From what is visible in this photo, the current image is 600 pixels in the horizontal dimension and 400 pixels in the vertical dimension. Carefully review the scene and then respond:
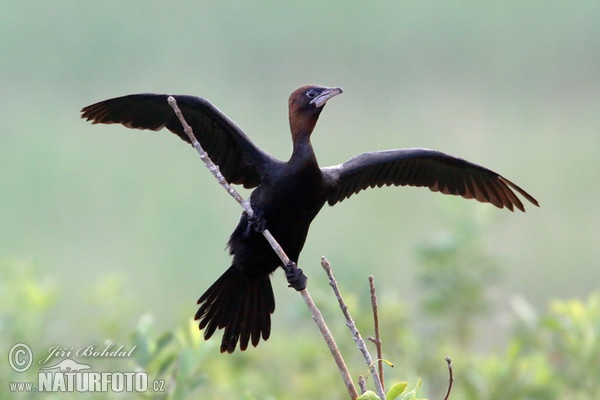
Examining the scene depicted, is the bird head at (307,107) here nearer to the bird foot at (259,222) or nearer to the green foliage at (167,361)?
the bird foot at (259,222)

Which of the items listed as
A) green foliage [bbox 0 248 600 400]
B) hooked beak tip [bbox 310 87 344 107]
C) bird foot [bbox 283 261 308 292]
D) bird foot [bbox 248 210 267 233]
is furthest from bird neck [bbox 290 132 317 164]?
green foliage [bbox 0 248 600 400]

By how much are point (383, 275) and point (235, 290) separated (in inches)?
250

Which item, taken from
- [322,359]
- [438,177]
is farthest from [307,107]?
[322,359]

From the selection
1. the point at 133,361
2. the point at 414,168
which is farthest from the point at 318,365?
the point at 133,361

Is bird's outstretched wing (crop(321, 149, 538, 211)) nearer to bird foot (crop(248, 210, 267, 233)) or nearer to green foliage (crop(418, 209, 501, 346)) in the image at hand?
bird foot (crop(248, 210, 267, 233))

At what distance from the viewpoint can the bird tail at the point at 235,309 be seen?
507 centimetres

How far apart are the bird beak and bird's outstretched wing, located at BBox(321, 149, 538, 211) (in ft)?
1.93

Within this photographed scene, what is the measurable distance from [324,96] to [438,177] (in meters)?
1.15

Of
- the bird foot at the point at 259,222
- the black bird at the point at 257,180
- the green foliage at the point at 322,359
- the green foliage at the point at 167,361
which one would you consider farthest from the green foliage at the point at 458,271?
the green foliage at the point at 167,361

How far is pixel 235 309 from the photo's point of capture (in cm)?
509

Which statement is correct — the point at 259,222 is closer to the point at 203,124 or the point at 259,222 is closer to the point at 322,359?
the point at 203,124

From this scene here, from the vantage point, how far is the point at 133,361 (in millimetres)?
4488

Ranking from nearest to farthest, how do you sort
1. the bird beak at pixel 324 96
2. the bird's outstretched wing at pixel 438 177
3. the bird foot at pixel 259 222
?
the bird foot at pixel 259 222, the bird beak at pixel 324 96, the bird's outstretched wing at pixel 438 177

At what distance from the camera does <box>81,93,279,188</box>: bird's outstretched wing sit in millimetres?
5000
